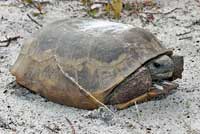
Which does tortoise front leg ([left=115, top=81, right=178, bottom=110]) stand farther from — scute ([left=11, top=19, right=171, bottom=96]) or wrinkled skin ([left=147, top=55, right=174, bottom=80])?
scute ([left=11, top=19, right=171, bottom=96])

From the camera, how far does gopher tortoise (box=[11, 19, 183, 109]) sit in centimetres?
247

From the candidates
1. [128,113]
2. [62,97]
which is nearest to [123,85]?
[128,113]

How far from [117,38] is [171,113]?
49 cm

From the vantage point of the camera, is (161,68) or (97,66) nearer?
(97,66)

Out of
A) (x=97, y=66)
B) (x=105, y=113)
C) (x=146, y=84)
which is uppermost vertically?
(x=97, y=66)

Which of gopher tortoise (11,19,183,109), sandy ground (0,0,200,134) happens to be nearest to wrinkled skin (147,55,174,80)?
gopher tortoise (11,19,183,109)

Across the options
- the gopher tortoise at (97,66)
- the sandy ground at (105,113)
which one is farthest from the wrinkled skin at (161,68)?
the sandy ground at (105,113)

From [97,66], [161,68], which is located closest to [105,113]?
[97,66]

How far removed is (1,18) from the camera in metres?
4.08

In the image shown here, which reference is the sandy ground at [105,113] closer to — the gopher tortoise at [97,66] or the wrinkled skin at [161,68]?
the gopher tortoise at [97,66]

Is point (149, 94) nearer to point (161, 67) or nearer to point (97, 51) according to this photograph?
point (161, 67)

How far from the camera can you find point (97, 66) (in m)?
2.48

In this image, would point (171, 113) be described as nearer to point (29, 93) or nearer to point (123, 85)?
point (123, 85)

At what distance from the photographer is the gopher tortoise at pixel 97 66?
8.12ft
